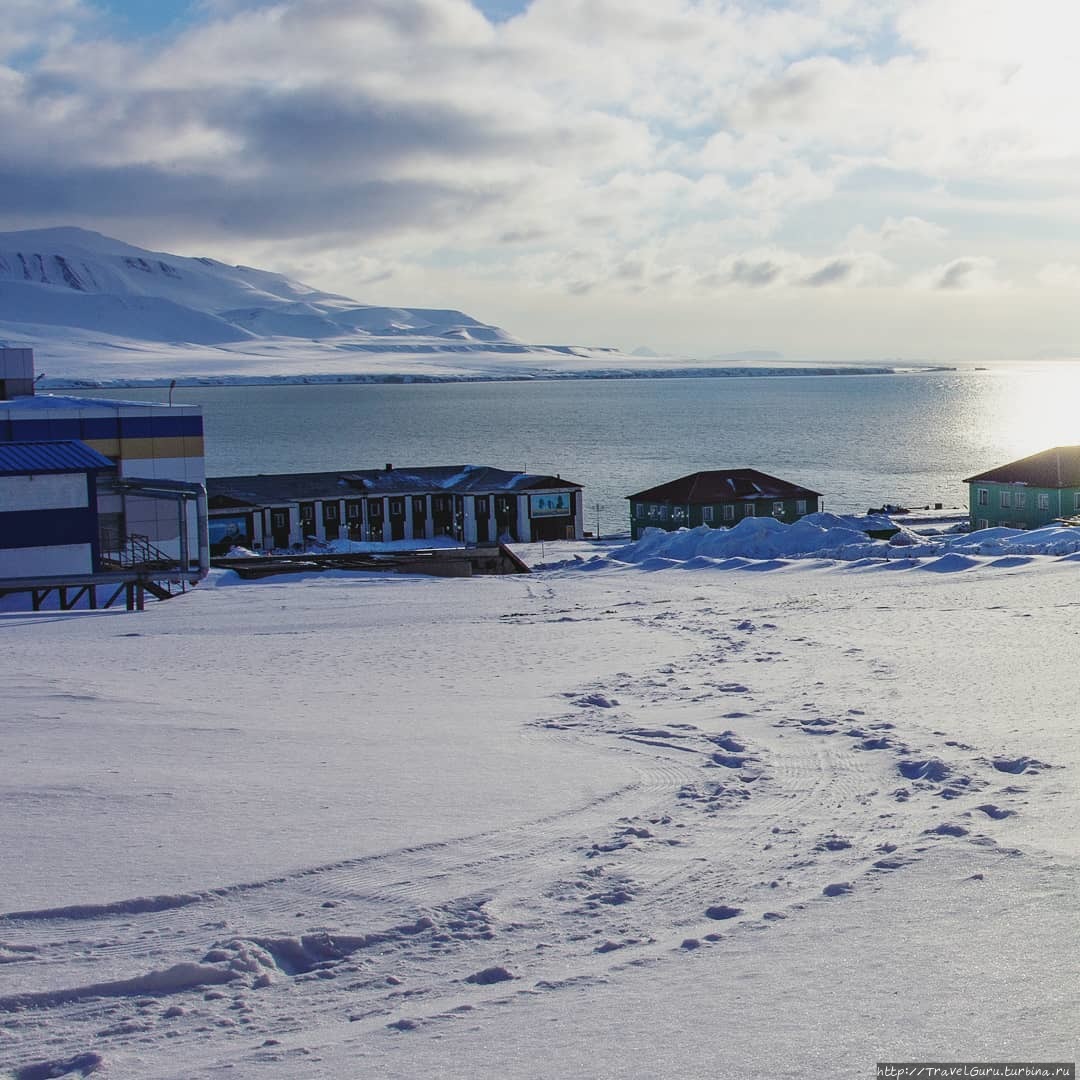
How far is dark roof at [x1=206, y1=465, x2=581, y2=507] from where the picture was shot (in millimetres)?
59281

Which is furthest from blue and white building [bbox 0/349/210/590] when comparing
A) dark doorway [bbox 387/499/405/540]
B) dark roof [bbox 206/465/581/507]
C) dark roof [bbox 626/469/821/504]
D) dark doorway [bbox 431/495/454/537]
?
dark roof [bbox 626/469/821/504]

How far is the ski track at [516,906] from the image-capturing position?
5.89m

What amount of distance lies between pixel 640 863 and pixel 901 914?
5.57 feet

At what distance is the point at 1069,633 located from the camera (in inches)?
637

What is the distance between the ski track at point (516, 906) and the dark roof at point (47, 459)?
1935 cm

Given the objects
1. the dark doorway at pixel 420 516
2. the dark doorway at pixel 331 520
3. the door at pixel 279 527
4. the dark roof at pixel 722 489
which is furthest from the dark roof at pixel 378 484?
the dark roof at pixel 722 489

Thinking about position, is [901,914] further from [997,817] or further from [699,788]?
[699,788]

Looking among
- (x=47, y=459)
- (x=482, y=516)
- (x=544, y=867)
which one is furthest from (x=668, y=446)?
(x=544, y=867)

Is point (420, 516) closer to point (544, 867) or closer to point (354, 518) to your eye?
point (354, 518)

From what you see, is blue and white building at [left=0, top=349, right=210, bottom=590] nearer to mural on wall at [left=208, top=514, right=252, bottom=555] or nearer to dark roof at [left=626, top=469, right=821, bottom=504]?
mural on wall at [left=208, top=514, right=252, bottom=555]

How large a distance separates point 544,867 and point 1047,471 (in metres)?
48.9

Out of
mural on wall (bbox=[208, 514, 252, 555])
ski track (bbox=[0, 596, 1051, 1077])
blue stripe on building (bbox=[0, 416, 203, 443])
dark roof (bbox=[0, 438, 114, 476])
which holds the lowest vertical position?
ski track (bbox=[0, 596, 1051, 1077])

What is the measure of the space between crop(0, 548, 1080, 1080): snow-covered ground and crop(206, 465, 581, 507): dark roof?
44.4 metres

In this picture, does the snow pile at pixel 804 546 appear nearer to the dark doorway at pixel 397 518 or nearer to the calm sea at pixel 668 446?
the dark doorway at pixel 397 518
